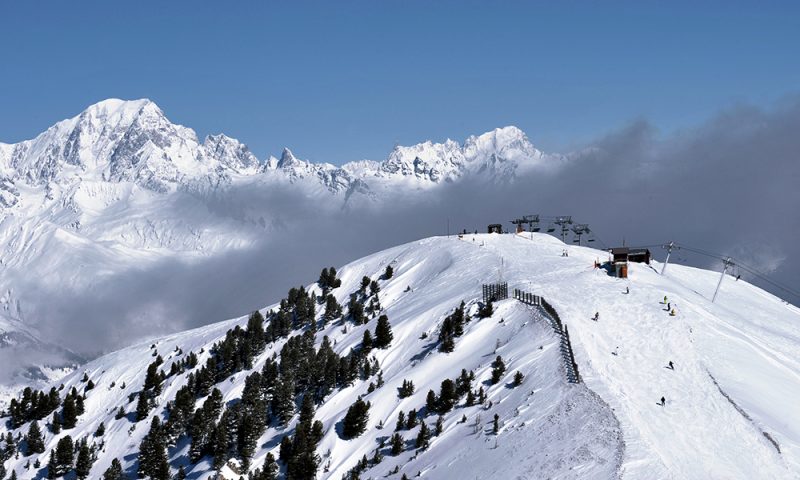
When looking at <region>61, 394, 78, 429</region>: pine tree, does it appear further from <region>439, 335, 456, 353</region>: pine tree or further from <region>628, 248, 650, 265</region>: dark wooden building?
<region>628, 248, 650, 265</region>: dark wooden building

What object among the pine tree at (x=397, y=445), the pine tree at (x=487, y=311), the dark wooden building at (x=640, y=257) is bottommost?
the pine tree at (x=397, y=445)

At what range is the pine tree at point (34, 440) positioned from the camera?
94.2 m

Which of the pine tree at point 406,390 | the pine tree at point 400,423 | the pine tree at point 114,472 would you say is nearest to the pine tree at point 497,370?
the pine tree at point 400,423

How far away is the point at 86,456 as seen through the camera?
85.3m

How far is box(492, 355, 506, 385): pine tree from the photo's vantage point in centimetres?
5953

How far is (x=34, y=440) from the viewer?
95.0m

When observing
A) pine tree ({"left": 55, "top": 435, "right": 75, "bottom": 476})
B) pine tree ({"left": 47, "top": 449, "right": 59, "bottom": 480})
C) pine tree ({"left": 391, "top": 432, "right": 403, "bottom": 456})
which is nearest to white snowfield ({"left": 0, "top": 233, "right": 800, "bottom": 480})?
pine tree ({"left": 391, "top": 432, "right": 403, "bottom": 456})

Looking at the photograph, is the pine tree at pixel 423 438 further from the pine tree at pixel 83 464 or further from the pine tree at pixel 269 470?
the pine tree at pixel 83 464

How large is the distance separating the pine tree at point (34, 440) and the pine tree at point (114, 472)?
70.9 feet

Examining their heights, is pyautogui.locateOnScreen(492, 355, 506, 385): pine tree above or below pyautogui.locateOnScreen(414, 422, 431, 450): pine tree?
above

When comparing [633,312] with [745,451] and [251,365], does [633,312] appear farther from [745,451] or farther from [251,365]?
[251,365]

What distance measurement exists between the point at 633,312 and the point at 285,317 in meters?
60.9

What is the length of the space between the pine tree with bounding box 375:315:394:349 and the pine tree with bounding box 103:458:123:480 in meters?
34.4

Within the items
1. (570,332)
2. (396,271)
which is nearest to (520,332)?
(570,332)
